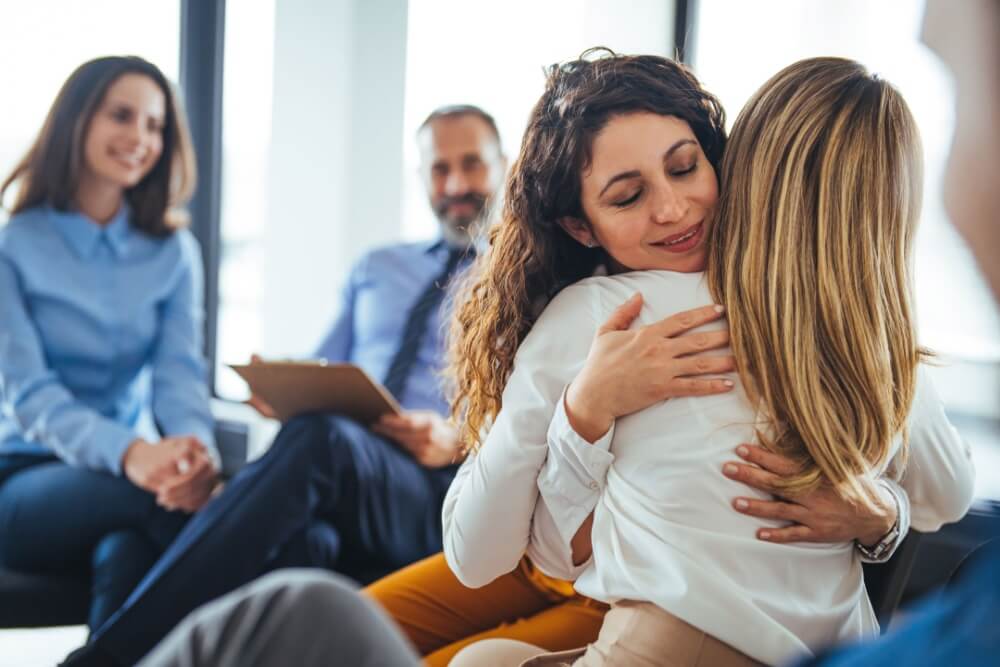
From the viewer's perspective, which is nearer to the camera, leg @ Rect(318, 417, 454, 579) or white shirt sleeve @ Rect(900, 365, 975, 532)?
white shirt sleeve @ Rect(900, 365, 975, 532)

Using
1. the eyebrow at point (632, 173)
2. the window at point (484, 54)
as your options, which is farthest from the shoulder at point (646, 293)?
the window at point (484, 54)

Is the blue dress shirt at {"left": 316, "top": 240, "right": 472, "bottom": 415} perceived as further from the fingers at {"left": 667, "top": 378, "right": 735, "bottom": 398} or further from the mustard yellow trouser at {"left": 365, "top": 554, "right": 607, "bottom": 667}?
the fingers at {"left": 667, "top": 378, "right": 735, "bottom": 398}

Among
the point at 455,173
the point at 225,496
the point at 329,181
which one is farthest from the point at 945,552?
Result: the point at 329,181

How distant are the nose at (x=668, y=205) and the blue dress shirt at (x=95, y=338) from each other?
1.55 metres

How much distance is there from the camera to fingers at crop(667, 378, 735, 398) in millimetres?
942

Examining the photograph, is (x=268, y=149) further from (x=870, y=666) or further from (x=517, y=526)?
(x=870, y=666)

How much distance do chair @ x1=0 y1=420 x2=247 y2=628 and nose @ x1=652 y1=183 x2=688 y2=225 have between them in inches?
58.9

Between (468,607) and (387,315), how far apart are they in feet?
4.56

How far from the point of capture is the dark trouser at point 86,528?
193 centimetres

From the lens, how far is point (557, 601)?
1.41 m

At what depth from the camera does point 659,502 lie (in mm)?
920

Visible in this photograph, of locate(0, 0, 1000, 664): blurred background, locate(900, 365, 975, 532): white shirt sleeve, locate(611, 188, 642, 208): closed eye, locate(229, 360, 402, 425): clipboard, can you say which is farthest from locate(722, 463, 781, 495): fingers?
locate(0, 0, 1000, 664): blurred background

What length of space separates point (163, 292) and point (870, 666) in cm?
218

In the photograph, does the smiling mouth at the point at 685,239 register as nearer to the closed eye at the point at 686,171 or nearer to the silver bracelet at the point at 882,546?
the closed eye at the point at 686,171
